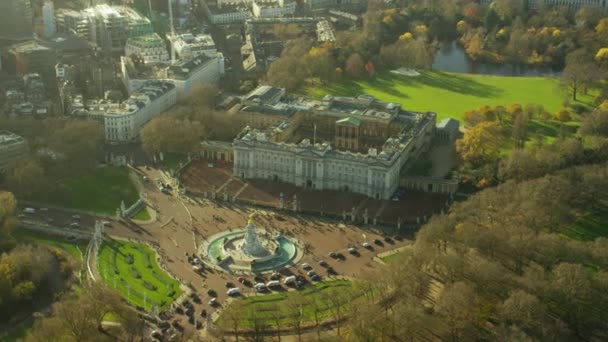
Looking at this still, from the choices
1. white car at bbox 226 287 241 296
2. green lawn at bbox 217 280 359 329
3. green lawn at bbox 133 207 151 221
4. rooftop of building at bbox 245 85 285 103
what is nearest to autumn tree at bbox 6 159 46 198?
green lawn at bbox 133 207 151 221

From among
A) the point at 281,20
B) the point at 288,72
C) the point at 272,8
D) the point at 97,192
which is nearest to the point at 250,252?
the point at 97,192

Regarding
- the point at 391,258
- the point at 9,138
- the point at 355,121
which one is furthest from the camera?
the point at 355,121

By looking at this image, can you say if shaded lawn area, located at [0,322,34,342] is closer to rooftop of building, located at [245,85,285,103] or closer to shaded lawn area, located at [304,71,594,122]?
rooftop of building, located at [245,85,285,103]

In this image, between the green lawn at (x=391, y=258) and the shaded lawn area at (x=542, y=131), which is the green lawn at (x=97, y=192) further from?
the shaded lawn area at (x=542, y=131)

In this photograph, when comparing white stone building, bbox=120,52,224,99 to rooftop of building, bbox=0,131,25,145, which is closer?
rooftop of building, bbox=0,131,25,145

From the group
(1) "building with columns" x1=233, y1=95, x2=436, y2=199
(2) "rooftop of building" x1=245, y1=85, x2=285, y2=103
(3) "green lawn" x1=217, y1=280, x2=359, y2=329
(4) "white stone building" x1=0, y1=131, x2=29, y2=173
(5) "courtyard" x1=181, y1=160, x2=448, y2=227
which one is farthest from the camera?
(2) "rooftop of building" x1=245, y1=85, x2=285, y2=103

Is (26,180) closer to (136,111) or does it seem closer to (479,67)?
(136,111)

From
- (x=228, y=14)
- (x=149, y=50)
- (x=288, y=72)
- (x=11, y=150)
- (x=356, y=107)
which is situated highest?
(x=228, y=14)
